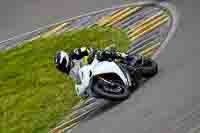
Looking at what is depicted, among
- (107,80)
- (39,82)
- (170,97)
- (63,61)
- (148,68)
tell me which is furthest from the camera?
(39,82)

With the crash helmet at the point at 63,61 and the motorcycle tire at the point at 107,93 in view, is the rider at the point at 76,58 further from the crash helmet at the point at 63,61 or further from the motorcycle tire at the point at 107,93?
the motorcycle tire at the point at 107,93

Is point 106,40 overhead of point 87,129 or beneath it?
overhead

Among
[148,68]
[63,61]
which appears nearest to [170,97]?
[148,68]

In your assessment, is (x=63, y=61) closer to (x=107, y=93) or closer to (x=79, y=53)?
(x=79, y=53)

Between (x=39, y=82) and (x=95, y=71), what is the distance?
3015 mm

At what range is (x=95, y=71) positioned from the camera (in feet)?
41.4

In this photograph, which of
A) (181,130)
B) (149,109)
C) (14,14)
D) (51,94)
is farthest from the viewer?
(14,14)

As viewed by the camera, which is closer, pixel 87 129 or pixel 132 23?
pixel 87 129

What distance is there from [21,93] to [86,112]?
2.26m

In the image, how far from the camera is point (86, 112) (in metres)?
13.5

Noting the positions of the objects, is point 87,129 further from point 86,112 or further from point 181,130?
point 181,130

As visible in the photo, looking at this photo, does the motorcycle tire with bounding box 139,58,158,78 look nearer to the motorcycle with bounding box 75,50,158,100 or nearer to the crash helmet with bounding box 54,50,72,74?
the motorcycle with bounding box 75,50,158,100

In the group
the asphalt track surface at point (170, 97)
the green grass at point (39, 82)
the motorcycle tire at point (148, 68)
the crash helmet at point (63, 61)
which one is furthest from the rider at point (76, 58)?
the green grass at point (39, 82)

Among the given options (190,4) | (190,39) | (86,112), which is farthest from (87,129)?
(190,4)
